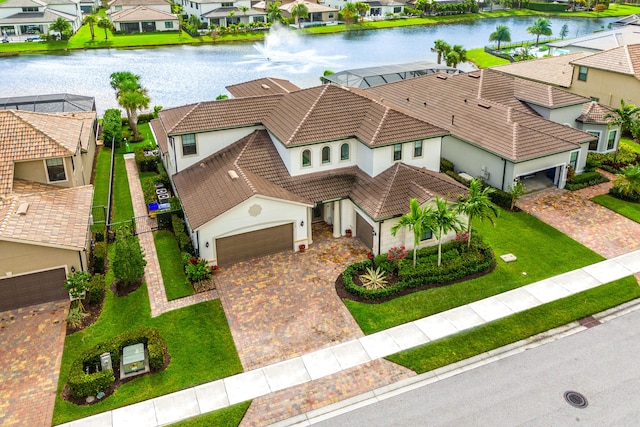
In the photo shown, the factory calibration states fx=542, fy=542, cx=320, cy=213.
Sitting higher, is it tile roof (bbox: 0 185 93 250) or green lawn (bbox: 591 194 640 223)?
tile roof (bbox: 0 185 93 250)

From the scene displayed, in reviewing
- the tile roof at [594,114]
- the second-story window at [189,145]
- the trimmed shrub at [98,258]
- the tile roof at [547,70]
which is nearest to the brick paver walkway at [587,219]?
the tile roof at [594,114]

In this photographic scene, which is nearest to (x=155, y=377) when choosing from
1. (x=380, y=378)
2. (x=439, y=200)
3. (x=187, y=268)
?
(x=187, y=268)

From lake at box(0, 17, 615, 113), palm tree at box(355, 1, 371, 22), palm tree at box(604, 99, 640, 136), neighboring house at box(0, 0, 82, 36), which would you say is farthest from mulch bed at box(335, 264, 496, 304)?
palm tree at box(355, 1, 371, 22)

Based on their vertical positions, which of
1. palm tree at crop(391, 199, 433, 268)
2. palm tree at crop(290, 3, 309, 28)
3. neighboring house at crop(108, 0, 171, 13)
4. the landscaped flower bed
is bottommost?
the landscaped flower bed

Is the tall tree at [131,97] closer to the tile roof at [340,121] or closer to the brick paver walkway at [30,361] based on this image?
the tile roof at [340,121]

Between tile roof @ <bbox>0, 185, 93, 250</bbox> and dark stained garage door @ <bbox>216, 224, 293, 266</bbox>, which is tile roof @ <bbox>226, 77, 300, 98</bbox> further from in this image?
tile roof @ <bbox>0, 185, 93, 250</bbox>
